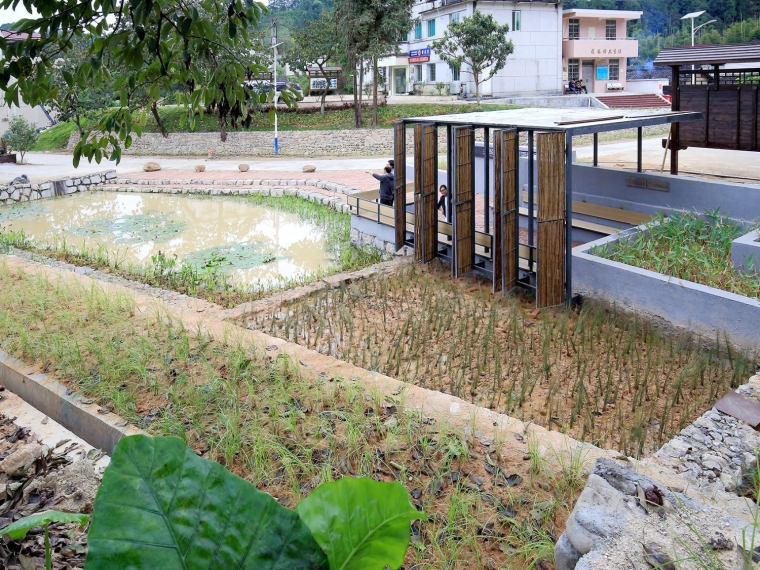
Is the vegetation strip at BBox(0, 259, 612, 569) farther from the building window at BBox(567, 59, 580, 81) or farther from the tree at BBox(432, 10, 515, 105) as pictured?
the building window at BBox(567, 59, 580, 81)

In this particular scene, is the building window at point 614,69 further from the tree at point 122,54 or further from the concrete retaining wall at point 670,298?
the tree at point 122,54

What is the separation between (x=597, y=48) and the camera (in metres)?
40.2

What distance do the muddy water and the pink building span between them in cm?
2801

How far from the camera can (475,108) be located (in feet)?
99.4

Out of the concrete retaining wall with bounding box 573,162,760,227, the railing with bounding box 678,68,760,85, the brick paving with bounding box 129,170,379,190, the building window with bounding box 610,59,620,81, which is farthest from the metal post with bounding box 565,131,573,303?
the building window with bounding box 610,59,620,81

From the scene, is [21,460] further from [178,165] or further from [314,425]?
[178,165]

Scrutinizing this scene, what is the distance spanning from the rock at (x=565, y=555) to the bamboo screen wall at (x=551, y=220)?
5630 mm

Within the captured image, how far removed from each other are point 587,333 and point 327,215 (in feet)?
27.5

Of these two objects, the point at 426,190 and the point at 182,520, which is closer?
the point at 182,520

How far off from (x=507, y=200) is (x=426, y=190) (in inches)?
67.4

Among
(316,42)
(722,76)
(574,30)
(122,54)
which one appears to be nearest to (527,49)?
(574,30)

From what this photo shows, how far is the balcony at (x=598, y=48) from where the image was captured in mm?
39750

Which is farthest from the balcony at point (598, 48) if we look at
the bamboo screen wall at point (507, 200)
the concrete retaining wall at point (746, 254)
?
the concrete retaining wall at point (746, 254)

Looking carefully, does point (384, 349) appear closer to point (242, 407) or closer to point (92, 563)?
point (242, 407)
